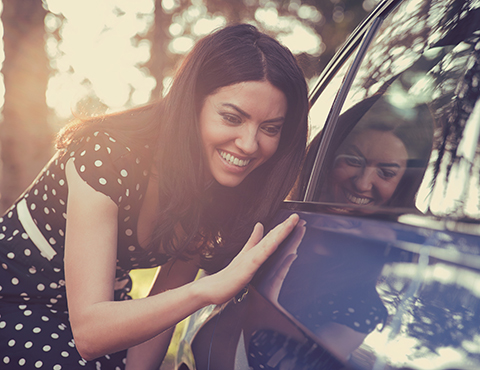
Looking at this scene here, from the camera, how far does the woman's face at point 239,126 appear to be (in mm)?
1609

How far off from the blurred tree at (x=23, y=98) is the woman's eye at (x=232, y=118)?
5730mm

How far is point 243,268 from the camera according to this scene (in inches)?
46.9

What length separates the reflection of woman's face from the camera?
3.46ft

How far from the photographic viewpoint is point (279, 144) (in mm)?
1842

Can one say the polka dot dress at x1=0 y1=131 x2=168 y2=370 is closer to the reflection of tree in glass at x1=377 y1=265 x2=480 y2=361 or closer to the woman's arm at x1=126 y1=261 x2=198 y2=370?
the woman's arm at x1=126 y1=261 x2=198 y2=370

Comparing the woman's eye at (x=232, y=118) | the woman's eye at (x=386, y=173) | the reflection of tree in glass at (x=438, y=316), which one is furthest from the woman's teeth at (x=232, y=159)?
the reflection of tree in glass at (x=438, y=316)

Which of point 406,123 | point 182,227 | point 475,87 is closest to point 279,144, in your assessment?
point 182,227

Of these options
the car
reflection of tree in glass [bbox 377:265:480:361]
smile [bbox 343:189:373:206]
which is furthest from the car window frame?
reflection of tree in glass [bbox 377:265:480:361]

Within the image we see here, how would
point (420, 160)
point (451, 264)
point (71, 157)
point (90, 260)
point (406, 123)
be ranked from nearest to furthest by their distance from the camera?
point (451, 264), point (420, 160), point (406, 123), point (90, 260), point (71, 157)

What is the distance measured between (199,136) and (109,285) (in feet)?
2.35

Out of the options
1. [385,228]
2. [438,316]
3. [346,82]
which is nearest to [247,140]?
[346,82]

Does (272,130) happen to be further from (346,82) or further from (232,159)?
(346,82)

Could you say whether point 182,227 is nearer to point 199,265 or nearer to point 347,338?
point 199,265

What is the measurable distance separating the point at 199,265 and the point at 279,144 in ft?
2.21
